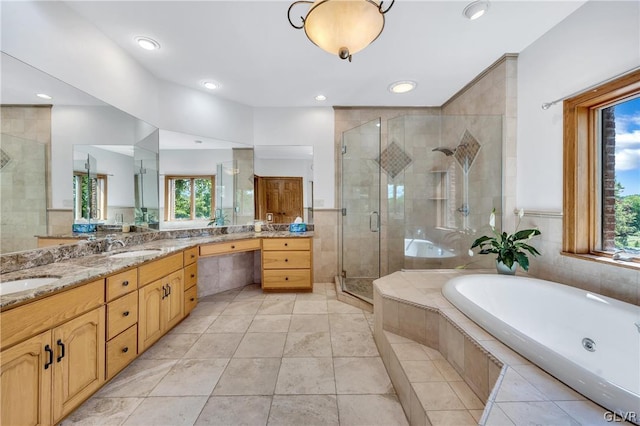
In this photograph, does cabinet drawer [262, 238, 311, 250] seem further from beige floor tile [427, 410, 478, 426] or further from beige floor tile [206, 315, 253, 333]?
beige floor tile [427, 410, 478, 426]

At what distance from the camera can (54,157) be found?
4.95 feet

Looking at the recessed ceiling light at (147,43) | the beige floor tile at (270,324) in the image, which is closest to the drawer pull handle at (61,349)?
the beige floor tile at (270,324)

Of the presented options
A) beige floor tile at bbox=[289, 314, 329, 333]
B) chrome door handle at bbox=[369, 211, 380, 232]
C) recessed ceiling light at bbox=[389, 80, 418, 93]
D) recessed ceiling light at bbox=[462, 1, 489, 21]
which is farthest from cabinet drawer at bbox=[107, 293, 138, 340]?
recessed ceiling light at bbox=[389, 80, 418, 93]

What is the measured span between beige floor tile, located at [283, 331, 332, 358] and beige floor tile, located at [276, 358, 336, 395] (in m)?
0.07

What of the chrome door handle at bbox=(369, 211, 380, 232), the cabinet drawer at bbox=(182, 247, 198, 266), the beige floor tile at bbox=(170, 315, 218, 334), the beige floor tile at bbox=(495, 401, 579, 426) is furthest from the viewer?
the chrome door handle at bbox=(369, 211, 380, 232)

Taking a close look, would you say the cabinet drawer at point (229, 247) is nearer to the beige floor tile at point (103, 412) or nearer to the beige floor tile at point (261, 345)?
the beige floor tile at point (261, 345)

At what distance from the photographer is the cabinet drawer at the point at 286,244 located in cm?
289

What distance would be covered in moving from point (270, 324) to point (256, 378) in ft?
2.24

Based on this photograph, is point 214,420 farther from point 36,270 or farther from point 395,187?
point 395,187

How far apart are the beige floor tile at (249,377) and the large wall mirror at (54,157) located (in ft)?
4.77

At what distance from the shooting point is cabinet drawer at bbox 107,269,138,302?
1.40 metres

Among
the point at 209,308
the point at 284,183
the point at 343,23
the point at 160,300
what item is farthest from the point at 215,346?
the point at 343,23

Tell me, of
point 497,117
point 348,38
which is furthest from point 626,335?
point 348,38

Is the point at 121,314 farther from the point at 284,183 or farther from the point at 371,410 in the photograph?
the point at 284,183
